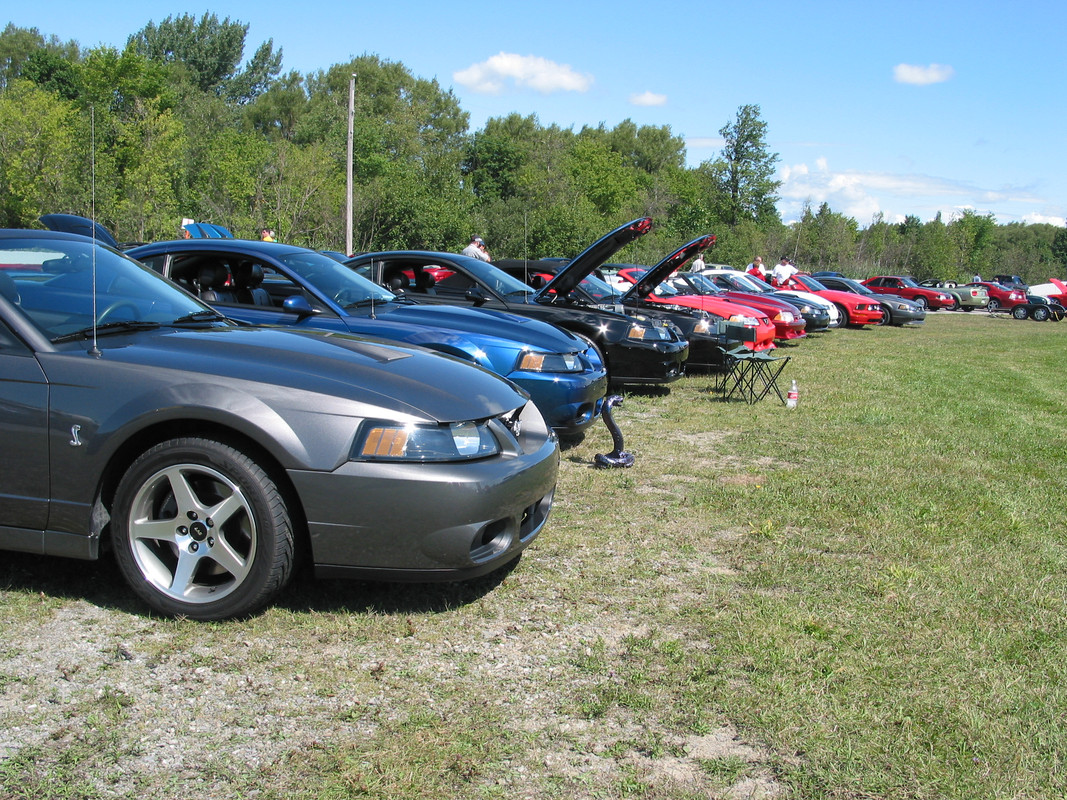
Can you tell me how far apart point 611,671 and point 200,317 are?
99.6 inches

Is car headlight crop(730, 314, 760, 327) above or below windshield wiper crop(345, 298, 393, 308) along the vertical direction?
below

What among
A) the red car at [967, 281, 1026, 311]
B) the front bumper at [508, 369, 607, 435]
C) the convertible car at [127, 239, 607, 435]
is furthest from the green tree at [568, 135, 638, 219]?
the front bumper at [508, 369, 607, 435]

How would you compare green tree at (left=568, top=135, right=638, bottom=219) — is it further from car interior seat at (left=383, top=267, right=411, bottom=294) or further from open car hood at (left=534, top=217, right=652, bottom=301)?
car interior seat at (left=383, top=267, right=411, bottom=294)

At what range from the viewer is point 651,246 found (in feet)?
151

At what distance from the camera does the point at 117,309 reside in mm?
3865

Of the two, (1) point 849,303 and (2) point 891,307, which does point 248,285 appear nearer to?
(1) point 849,303

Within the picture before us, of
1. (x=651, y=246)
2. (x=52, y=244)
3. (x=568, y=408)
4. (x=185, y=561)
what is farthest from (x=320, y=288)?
(x=651, y=246)

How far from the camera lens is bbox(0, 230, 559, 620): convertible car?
10.6 ft

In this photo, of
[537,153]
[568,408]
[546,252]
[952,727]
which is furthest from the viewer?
[537,153]

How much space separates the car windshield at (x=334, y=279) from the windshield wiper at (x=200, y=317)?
2219 mm

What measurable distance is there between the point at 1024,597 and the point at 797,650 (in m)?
Answer: 1.40

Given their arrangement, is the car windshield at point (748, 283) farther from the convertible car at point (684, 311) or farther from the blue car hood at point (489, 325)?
the blue car hood at point (489, 325)

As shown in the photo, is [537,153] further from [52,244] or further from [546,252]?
[52,244]

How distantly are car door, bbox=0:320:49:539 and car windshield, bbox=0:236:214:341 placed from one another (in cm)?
21
